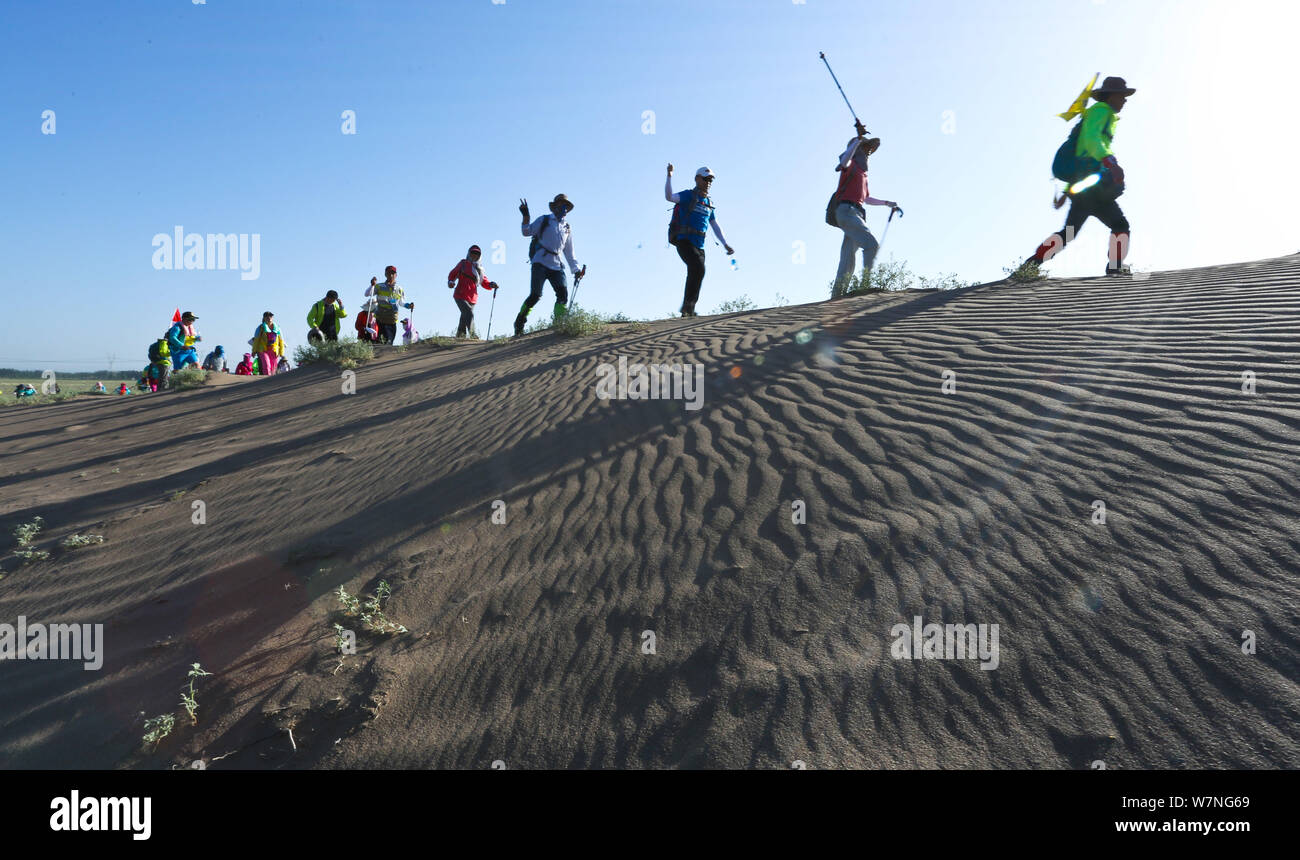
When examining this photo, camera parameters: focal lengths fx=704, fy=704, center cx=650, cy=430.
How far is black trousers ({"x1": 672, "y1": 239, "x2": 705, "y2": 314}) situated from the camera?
10414 mm

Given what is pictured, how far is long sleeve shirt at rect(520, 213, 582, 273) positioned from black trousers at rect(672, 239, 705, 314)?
5.65 ft

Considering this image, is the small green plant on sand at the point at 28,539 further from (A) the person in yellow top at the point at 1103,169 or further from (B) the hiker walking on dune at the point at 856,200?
(A) the person in yellow top at the point at 1103,169

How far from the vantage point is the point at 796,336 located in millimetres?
7426

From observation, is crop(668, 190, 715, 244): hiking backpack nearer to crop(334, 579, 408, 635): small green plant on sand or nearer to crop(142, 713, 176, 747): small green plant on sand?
crop(334, 579, 408, 635): small green plant on sand

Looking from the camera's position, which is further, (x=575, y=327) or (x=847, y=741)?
(x=575, y=327)

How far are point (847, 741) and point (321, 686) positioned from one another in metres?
2.28

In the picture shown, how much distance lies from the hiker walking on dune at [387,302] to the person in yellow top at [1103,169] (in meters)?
11.5

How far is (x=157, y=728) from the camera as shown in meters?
2.99

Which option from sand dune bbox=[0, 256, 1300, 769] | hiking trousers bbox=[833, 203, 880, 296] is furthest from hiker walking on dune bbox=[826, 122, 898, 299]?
sand dune bbox=[0, 256, 1300, 769]

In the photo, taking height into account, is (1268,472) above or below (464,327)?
below
